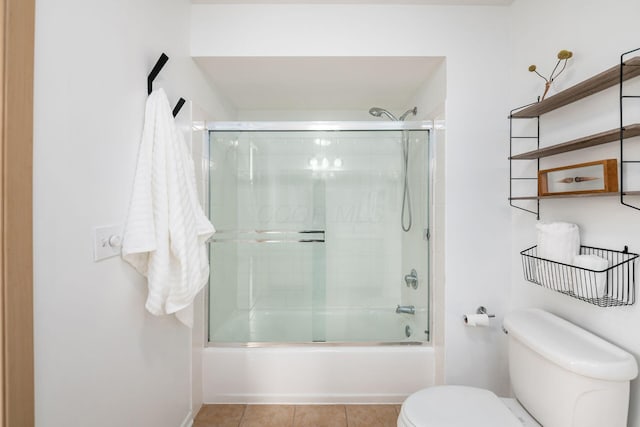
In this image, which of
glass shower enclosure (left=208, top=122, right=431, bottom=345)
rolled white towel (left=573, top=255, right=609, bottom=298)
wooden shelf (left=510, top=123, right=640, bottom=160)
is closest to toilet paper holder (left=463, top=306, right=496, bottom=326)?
glass shower enclosure (left=208, top=122, right=431, bottom=345)

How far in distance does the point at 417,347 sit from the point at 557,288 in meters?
0.84

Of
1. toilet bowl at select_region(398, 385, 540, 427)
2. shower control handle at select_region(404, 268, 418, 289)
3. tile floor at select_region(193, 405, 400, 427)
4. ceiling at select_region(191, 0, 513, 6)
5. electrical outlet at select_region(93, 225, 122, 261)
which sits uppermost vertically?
ceiling at select_region(191, 0, 513, 6)

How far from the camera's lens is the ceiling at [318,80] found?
5.69ft

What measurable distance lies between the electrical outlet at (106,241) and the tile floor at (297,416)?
1.19 metres

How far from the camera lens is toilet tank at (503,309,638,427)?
0.96 m

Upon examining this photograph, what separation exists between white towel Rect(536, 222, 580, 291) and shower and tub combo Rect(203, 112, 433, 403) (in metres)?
0.68

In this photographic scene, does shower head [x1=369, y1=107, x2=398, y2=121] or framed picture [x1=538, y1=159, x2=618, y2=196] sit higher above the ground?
shower head [x1=369, y1=107, x2=398, y2=121]

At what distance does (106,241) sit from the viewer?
1.00 meters

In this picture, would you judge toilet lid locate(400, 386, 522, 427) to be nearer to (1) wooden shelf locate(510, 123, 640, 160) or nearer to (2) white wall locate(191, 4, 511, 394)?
(2) white wall locate(191, 4, 511, 394)

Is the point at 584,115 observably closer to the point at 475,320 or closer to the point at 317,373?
the point at 475,320

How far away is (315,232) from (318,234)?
0.08 feet

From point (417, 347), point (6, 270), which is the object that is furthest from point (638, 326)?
point (6, 270)

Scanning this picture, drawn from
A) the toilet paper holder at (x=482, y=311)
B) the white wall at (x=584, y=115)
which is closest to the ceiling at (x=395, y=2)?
the white wall at (x=584, y=115)

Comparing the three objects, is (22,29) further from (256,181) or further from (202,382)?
(202,382)
